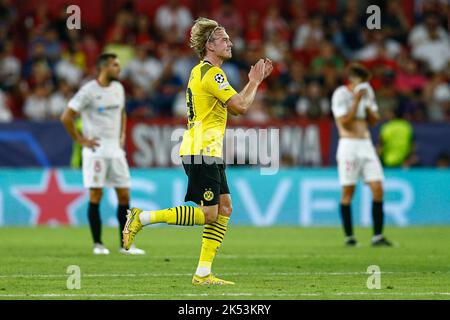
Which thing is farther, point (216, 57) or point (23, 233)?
point (23, 233)

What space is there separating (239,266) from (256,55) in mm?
12399

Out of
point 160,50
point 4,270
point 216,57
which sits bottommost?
point 4,270

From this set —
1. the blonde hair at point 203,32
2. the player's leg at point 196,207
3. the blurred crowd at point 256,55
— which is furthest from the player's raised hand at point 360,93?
the blurred crowd at point 256,55

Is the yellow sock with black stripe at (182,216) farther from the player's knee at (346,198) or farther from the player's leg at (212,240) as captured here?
the player's knee at (346,198)

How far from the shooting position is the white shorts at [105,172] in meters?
13.8

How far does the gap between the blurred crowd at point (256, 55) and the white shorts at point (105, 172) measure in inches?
287

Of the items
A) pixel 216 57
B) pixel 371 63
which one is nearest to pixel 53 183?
pixel 371 63

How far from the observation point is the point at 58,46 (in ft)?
77.5

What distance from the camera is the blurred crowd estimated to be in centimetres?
2202

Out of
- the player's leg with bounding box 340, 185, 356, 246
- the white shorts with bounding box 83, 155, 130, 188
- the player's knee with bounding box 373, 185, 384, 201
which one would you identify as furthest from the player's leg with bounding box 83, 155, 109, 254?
the player's knee with bounding box 373, 185, 384, 201

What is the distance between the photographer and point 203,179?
382 inches

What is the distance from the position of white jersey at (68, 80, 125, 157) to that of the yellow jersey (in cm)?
413

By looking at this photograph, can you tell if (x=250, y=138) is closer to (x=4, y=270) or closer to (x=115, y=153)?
(x=115, y=153)

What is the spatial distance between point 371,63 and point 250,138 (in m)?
4.97
